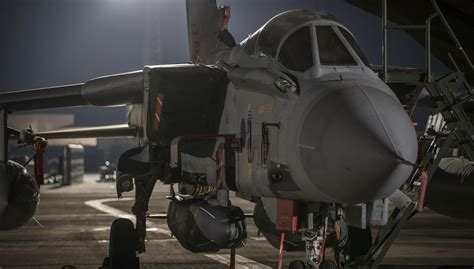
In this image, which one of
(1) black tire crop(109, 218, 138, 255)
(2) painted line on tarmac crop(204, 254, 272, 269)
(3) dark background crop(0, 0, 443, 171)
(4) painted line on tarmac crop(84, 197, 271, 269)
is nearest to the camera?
(1) black tire crop(109, 218, 138, 255)

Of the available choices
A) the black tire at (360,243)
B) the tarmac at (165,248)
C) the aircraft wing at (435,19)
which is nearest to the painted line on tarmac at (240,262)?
the tarmac at (165,248)

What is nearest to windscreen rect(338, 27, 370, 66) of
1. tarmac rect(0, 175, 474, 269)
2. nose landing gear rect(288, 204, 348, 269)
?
nose landing gear rect(288, 204, 348, 269)

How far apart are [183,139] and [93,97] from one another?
2.17m

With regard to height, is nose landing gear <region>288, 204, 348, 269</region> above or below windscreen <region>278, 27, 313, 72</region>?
below

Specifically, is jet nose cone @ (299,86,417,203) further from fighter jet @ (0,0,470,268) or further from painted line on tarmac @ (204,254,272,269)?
painted line on tarmac @ (204,254,272,269)

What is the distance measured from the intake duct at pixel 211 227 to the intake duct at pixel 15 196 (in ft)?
10.5

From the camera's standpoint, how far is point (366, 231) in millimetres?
9219

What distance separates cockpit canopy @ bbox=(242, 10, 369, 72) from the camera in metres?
6.37

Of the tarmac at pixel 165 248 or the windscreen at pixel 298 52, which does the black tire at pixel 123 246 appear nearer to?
the tarmac at pixel 165 248

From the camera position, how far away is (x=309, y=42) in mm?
6477

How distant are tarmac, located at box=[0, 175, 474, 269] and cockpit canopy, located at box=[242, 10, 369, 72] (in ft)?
14.8

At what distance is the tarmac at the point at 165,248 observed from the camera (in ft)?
35.7

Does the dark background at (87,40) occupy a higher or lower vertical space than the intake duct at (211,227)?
higher

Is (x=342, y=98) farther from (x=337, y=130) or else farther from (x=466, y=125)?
(x=466, y=125)
